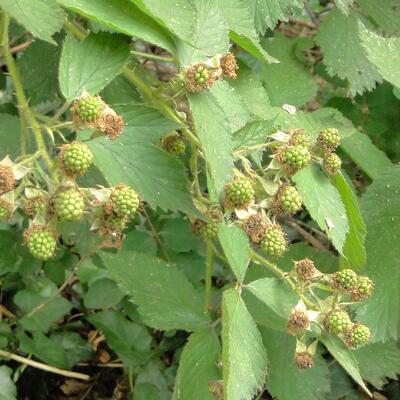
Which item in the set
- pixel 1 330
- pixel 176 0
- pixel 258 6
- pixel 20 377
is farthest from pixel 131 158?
pixel 20 377

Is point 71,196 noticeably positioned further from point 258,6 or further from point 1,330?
point 1,330

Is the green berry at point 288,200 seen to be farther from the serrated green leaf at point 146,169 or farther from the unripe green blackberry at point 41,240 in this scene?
the unripe green blackberry at point 41,240

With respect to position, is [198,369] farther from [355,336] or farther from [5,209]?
[5,209]

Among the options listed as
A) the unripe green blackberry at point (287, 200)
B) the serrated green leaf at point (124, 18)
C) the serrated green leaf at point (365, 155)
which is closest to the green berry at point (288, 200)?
the unripe green blackberry at point (287, 200)

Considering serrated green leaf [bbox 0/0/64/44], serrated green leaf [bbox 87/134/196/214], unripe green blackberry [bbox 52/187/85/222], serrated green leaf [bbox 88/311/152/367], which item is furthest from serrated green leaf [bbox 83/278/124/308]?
serrated green leaf [bbox 0/0/64/44]

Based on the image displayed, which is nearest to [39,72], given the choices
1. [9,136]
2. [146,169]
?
[9,136]

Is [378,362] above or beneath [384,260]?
beneath
